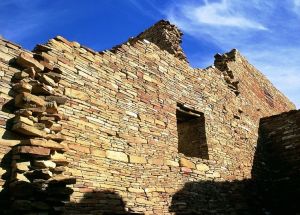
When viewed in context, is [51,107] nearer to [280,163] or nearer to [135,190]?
[135,190]

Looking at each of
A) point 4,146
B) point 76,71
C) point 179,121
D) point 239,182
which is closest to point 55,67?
point 76,71

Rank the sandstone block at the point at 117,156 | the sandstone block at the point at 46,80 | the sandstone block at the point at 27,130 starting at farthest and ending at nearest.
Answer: the sandstone block at the point at 117,156, the sandstone block at the point at 46,80, the sandstone block at the point at 27,130

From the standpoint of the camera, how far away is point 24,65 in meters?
5.24

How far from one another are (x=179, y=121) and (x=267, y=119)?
3.85 m

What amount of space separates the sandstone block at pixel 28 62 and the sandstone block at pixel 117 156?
1.75 m

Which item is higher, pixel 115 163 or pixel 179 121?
pixel 179 121

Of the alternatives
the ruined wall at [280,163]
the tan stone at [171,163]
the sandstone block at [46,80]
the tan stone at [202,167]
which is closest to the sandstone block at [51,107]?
the sandstone block at [46,80]

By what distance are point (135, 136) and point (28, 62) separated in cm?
236

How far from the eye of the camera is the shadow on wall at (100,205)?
502 centimetres

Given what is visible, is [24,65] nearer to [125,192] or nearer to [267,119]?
[125,192]

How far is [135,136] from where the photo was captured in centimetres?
656

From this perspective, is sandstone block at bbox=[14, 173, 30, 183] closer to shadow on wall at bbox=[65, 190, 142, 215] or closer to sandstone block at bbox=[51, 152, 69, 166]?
sandstone block at bbox=[51, 152, 69, 166]

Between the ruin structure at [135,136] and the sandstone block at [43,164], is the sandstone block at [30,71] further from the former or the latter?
the sandstone block at [43,164]

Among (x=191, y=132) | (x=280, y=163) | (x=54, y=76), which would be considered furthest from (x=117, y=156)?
(x=280, y=163)
